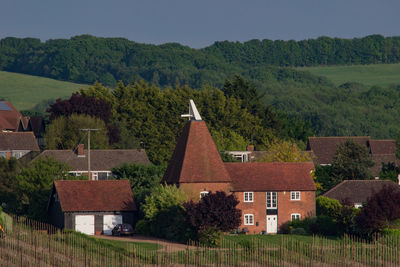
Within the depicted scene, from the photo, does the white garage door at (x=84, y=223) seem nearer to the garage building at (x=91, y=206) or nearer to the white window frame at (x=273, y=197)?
the garage building at (x=91, y=206)

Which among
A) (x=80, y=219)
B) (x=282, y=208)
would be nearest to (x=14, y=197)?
(x=80, y=219)

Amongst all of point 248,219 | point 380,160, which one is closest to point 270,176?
point 248,219

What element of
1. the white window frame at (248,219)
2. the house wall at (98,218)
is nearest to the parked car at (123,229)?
the house wall at (98,218)

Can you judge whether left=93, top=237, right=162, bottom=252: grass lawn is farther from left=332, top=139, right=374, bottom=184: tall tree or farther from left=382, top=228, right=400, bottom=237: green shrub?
left=332, top=139, right=374, bottom=184: tall tree

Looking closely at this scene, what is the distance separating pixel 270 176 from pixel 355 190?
788 centimetres

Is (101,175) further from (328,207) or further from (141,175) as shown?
(328,207)

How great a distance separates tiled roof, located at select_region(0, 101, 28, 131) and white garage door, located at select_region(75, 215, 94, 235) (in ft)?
206

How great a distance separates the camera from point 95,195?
7225 centimetres

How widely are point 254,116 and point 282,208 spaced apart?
4952cm

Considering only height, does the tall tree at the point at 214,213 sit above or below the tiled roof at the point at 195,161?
below

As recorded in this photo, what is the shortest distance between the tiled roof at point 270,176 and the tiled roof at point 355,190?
335cm

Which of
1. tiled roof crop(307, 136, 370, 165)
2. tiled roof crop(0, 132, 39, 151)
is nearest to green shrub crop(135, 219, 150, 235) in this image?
tiled roof crop(0, 132, 39, 151)

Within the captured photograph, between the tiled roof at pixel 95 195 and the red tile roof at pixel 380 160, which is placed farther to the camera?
the red tile roof at pixel 380 160

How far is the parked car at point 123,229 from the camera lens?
68062 millimetres
